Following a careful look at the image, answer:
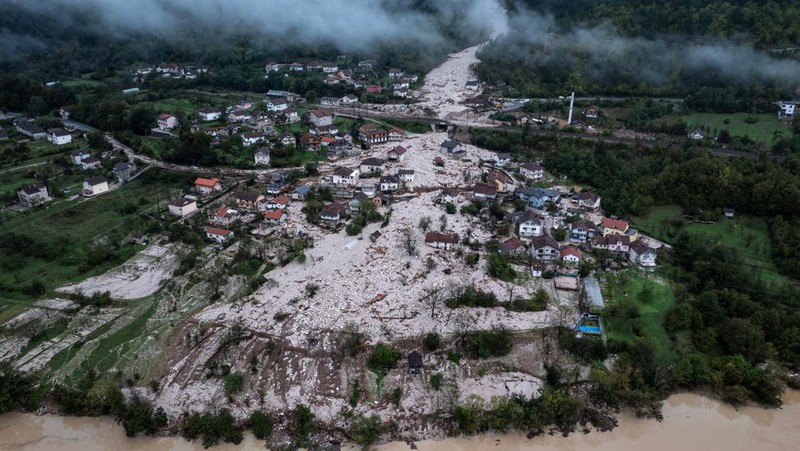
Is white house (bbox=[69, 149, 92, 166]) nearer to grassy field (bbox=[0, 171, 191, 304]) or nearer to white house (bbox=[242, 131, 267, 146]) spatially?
grassy field (bbox=[0, 171, 191, 304])

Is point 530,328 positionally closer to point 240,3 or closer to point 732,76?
point 732,76

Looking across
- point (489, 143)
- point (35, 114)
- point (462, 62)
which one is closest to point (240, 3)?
point (462, 62)

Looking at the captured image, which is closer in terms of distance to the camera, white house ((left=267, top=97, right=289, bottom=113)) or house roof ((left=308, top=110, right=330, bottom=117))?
house roof ((left=308, top=110, right=330, bottom=117))

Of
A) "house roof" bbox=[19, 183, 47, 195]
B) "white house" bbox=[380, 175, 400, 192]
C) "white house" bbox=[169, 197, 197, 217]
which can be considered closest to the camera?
"white house" bbox=[169, 197, 197, 217]

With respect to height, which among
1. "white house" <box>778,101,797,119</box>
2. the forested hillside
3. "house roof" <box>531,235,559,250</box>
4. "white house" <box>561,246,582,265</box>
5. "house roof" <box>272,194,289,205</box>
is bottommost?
"white house" <box>561,246,582,265</box>

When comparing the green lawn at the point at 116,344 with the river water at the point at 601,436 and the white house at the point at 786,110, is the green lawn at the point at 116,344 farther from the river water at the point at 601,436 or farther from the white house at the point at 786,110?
the white house at the point at 786,110

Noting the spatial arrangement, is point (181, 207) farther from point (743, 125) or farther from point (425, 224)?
point (743, 125)

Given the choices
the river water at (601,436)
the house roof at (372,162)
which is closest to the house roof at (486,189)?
the house roof at (372,162)

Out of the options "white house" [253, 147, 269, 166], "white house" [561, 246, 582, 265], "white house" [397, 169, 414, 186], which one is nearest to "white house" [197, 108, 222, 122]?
"white house" [253, 147, 269, 166]
